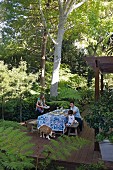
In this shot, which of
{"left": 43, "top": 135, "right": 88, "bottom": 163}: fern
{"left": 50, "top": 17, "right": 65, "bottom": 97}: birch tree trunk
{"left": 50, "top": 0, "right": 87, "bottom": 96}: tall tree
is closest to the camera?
{"left": 43, "top": 135, "right": 88, "bottom": 163}: fern

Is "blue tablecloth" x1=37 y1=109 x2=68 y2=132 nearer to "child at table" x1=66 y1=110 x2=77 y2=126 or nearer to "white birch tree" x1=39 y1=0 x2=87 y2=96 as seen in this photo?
"child at table" x1=66 y1=110 x2=77 y2=126

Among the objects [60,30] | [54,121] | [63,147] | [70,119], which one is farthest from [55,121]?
[60,30]

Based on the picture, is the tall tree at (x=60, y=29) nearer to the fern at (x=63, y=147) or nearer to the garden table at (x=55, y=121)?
the garden table at (x=55, y=121)

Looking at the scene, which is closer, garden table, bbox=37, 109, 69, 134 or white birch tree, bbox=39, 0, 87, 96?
garden table, bbox=37, 109, 69, 134

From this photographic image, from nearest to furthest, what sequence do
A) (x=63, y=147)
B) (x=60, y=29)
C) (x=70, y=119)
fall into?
(x=63, y=147) → (x=70, y=119) → (x=60, y=29)

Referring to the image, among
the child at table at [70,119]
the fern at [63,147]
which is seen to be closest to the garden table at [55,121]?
the child at table at [70,119]

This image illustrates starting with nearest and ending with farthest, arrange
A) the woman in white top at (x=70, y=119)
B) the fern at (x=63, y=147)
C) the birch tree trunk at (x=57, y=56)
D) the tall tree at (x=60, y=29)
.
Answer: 1. the fern at (x=63, y=147)
2. the woman in white top at (x=70, y=119)
3. the tall tree at (x=60, y=29)
4. the birch tree trunk at (x=57, y=56)

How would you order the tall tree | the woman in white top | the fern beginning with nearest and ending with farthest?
the fern, the woman in white top, the tall tree

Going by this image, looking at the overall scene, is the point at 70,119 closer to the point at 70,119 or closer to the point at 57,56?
the point at 70,119

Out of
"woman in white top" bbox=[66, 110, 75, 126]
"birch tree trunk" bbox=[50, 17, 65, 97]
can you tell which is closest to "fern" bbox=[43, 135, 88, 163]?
"woman in white top" bbox=[66, 110, 75, 126]

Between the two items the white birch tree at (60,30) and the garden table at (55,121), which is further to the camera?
the white birch tree at (60,30)

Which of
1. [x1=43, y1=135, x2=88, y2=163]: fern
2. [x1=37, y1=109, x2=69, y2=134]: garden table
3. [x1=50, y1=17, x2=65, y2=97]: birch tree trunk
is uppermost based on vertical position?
[x1=50, y1=17, x2=65, y2=97]: birch tree trunk

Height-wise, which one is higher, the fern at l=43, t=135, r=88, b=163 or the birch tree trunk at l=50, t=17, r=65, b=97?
the birch tree trunk at l=50, t=17, r=65, b=97

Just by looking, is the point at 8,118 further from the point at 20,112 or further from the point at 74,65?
the point at 74,65
